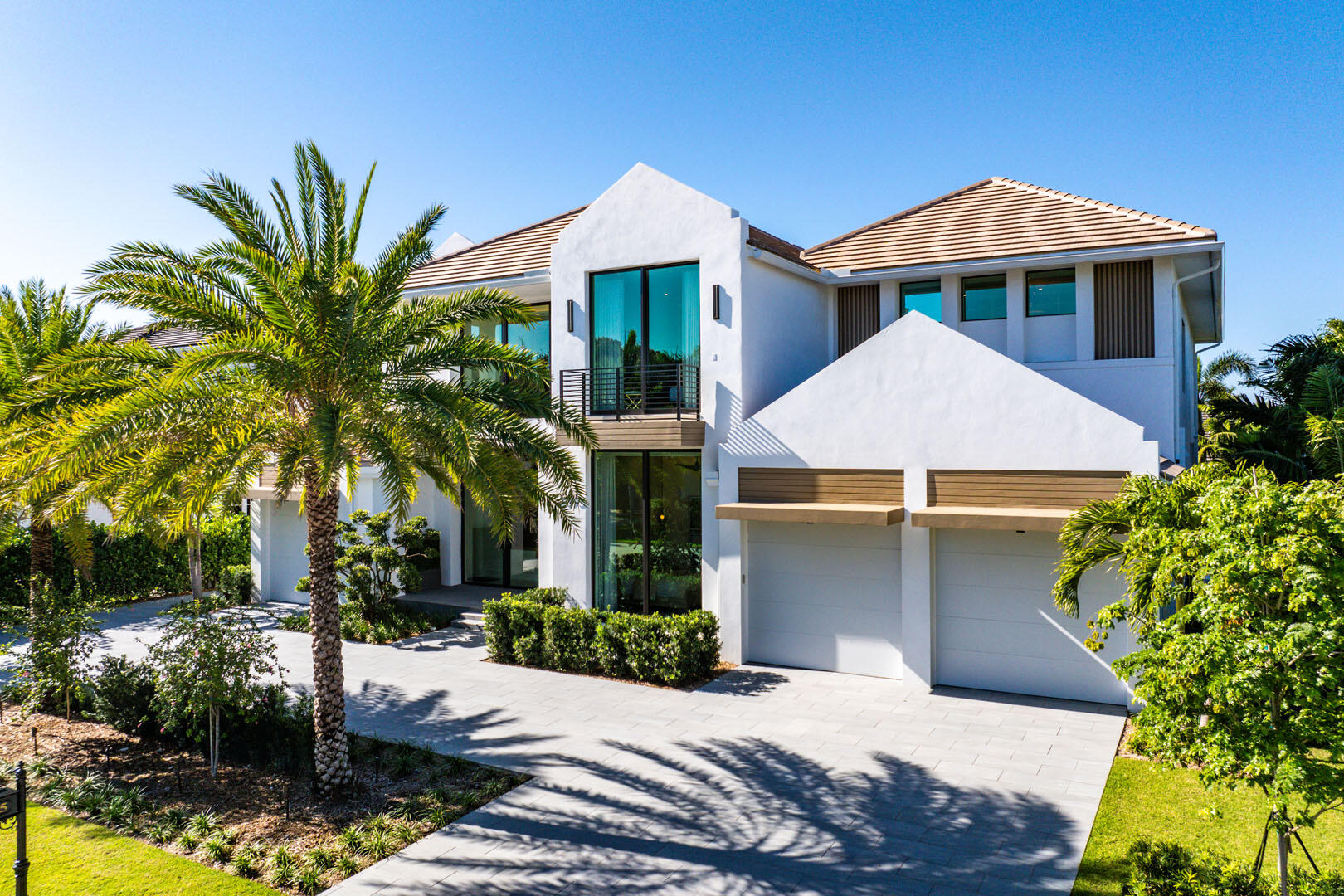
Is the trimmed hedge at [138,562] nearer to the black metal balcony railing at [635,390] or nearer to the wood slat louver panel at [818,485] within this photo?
the black metal balcony railing at [635,390]

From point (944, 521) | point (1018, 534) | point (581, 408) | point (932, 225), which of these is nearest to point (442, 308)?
point (581, 408)

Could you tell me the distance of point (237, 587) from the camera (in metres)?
21.5

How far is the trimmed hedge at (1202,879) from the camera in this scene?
20.2 feet

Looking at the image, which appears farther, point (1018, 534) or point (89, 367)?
point (1018, 534)

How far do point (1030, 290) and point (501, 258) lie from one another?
1105cm

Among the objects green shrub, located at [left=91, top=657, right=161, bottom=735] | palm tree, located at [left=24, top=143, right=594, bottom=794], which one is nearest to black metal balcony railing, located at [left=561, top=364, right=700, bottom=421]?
palm tree, located at [left=24, top=143, right=594, bottom=794]

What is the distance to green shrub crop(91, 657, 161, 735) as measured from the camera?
1195 cm

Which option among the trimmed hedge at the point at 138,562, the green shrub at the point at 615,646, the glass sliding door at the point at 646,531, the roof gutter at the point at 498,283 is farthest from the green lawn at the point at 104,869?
the trimmed hedge at the point at 138,562

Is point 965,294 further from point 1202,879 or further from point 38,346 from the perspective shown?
point 38,346

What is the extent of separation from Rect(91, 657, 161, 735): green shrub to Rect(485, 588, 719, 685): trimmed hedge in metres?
5.21

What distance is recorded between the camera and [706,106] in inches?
693

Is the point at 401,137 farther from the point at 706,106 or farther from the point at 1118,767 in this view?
the point at 1118,767

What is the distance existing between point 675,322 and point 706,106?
5.05m

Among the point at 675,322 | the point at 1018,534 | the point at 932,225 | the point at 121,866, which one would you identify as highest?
the point at 932,225
